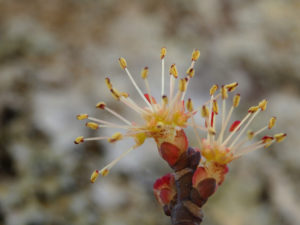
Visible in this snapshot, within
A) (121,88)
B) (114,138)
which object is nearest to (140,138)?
(114,138)

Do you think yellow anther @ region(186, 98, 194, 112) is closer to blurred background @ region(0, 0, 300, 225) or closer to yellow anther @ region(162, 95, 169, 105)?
yellow anther @ region(162, 95, 169, 105)

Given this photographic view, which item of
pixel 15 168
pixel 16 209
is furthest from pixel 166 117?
pixel 15 168

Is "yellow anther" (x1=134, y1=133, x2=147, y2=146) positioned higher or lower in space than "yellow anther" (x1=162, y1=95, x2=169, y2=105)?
lower

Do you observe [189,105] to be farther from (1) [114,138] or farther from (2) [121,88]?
(2) [121,88]

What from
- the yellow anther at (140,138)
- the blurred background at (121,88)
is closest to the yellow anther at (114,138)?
the yellow anther at (140,138)

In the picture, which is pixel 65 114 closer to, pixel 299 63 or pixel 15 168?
pixel 15 168

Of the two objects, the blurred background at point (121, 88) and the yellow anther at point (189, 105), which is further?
the blurred background at point (121, 88)

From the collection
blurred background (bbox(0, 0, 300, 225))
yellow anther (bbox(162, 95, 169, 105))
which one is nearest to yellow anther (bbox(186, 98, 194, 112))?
yellow anther (bbox(162, 95, 169, 105))

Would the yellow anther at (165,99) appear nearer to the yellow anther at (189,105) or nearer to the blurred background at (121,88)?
the yellow anther at (189,105)
